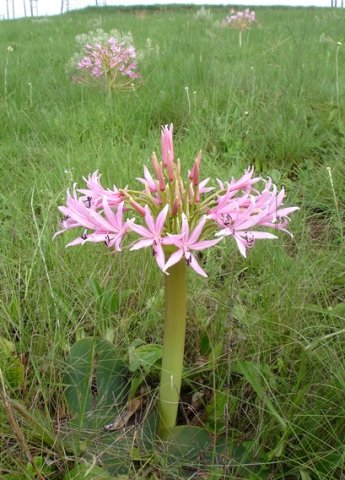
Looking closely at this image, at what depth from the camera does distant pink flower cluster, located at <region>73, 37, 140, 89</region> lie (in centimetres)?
381

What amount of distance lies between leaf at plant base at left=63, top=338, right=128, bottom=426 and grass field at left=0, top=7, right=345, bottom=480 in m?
0.04

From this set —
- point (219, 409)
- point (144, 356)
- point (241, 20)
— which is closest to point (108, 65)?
point (144, 356)

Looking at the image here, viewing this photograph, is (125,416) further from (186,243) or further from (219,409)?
(186,243)

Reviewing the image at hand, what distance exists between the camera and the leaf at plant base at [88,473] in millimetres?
1121

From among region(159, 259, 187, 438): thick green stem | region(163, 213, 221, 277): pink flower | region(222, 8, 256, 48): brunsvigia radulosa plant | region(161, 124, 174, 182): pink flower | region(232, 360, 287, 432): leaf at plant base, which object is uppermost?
region(161, 124, 174, 182): pink flower

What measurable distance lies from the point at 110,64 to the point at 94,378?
287 centimetres

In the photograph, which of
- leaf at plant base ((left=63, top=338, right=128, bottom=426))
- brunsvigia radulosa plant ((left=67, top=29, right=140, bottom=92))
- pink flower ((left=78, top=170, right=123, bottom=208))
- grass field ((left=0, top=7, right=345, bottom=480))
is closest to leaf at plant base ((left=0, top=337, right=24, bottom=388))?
grass field ((left=0, top=7, right=345, bottom=480))

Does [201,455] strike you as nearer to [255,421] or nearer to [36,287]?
[255,421]

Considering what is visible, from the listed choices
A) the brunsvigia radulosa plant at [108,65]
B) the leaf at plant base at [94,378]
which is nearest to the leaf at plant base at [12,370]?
the leaf at plant base at [94,378]

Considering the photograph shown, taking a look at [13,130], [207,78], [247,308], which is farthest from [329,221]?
[207,78]

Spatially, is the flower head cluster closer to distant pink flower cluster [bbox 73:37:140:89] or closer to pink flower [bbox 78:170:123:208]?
distant pink flower cluster [bbox 73:37:140:89]

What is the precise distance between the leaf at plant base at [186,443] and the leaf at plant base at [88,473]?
0.13m

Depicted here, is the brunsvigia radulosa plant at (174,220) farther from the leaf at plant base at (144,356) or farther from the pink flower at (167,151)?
the leaf at plant base at (144,356)

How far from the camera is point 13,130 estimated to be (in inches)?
125
